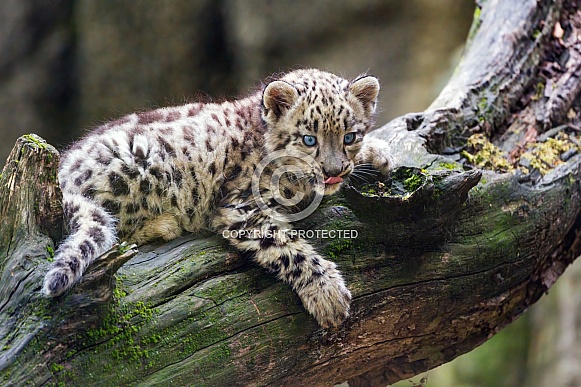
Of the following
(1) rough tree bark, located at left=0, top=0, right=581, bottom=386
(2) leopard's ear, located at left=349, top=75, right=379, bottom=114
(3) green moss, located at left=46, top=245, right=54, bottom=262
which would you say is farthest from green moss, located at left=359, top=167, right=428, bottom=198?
(3) green moss, located at left=46, top=245, right=54, bottom=262

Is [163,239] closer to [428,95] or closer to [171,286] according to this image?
[171,286]

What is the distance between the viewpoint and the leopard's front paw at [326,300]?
4453 millimetres

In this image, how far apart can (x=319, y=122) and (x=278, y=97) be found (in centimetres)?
42

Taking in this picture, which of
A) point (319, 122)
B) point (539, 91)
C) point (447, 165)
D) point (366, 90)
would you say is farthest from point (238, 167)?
point (539, 91)

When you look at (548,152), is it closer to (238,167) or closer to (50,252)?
(238,167)

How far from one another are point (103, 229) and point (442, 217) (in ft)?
8.64

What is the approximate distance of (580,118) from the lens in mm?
6859

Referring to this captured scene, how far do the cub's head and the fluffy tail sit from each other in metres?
1.57

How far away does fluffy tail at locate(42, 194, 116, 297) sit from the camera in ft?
11.7

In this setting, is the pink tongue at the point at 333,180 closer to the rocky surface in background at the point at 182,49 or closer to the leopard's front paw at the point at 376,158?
the leopard's front paw at the point at 376,158

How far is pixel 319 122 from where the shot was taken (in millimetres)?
5039

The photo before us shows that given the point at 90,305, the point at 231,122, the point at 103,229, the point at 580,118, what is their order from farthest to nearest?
the point at 580,118 < the point at 231,122 < the point at 103,229 < the point at 90,305

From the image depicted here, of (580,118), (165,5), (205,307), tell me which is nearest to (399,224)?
(205,307)

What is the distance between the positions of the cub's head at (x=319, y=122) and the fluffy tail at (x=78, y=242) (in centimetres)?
157
